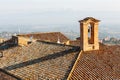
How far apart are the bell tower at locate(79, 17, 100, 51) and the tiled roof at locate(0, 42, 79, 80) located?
3.06ft

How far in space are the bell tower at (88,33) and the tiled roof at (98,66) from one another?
1.57ft

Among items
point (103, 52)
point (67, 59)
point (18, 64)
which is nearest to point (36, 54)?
point (18, 64)

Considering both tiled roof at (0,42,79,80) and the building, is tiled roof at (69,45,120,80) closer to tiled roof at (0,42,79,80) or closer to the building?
the building

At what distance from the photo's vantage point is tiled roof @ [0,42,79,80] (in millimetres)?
21359

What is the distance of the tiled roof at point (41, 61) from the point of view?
21.4 m

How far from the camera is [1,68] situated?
85.4 ft

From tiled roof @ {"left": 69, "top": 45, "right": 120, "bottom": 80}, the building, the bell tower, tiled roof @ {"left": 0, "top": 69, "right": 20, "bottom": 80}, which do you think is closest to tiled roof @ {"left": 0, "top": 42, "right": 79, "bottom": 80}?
the building

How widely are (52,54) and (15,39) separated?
32.6 feet

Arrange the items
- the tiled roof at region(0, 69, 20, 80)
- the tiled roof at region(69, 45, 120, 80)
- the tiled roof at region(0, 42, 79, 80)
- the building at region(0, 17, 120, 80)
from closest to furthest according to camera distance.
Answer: the tiled roof at region(69, 45, 120, 80) < the building at region(0, 17, 120, 80) < the tiled roof at region(0, 42, 79, 80) < the tiled roof at region(0, 69, 20, 80)

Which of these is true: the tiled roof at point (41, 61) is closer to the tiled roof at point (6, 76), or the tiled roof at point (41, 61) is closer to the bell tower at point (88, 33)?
the tiled roof at point (6, 76)

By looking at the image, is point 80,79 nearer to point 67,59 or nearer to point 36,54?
point 67,59

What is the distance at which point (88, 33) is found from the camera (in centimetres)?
2295

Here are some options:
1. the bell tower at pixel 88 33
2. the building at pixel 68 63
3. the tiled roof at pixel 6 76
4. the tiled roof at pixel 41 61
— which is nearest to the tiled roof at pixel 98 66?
the building at pixel 68 63

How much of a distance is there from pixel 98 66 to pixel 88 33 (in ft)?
10.3
